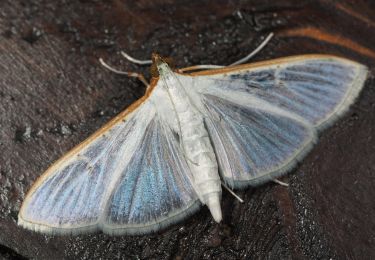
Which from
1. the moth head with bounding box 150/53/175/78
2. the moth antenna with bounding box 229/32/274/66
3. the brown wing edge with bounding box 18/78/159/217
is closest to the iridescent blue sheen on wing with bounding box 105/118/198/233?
the brown wing edge with bounding box 18/78/159/217

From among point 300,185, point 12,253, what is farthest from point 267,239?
point 12,253

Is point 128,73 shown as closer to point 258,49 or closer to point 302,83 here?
point 258,49

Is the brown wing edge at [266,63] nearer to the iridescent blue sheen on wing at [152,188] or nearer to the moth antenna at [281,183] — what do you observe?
the iridescent blue sheen on wing at [152,188]

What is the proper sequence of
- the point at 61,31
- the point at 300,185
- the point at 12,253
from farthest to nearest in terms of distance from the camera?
1. the point at 61,31
2. the point at 300,185
3. the point at 12,253

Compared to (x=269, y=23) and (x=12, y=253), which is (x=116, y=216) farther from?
(x=269, y=23)

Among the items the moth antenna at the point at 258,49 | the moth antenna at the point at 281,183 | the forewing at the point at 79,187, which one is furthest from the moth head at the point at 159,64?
the moth antenna at the point at 281,183

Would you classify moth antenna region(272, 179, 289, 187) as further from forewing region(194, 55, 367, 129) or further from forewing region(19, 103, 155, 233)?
forewing region(19, 103, 155, 233)

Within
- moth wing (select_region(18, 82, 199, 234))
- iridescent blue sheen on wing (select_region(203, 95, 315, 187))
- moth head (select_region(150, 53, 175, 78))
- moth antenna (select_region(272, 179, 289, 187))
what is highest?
moth head (select_region(150, 53, 175, 78))

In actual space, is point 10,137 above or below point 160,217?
above

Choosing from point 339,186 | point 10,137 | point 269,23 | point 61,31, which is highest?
point 61,31
